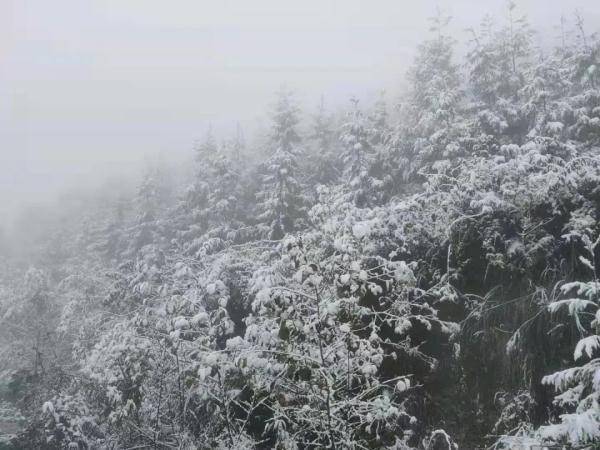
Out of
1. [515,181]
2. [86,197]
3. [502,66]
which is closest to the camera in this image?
[515,181]

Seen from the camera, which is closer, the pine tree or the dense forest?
the dense forest

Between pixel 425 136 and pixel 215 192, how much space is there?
11.8 m

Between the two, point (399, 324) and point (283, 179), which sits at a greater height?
point (399, 324)

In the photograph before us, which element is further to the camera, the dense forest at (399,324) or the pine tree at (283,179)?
the pine tree at (283,179)

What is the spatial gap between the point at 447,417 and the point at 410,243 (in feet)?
11.9

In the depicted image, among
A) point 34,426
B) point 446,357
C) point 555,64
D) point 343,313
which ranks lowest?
point 34,426

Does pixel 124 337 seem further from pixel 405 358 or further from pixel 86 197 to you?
pixel 86 197

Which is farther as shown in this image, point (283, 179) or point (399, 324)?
point (283, 179)

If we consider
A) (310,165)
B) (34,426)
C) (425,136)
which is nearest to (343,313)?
(34,426)

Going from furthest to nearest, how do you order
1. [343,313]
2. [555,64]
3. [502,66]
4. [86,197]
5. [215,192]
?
[86,197], [215,192], [502,66], [555,64], [343,313]

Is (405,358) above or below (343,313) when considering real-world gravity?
below

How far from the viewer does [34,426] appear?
15.3 meters

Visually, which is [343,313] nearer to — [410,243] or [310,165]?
[410,243]

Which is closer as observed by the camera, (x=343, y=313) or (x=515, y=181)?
(x=343, y=313)
